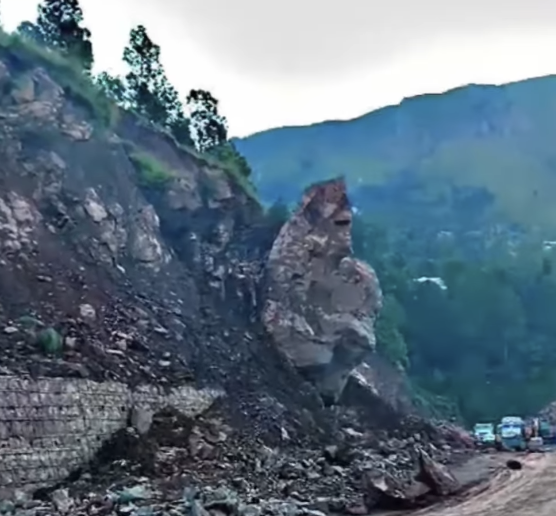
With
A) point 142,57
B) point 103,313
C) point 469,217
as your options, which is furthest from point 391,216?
point 103,313

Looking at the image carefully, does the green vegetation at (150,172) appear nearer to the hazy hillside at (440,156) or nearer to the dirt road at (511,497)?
the dirt road at (511,497)

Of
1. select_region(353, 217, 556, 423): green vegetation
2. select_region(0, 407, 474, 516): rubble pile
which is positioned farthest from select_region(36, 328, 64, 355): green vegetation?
select_region(353, 217, 556, 423): green vegetation

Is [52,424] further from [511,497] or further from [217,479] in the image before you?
[511,497]

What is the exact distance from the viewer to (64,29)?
3559 centimetres

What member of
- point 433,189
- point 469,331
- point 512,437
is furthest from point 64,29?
point 433,189

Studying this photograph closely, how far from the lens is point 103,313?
24.1m

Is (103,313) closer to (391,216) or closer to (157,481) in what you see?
(157,481)

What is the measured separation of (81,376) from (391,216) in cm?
10030

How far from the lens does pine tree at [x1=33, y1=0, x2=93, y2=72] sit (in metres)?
35.2

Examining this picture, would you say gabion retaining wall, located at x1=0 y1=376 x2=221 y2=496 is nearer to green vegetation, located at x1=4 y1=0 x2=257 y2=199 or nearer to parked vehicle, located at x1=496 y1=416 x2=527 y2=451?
green vegetation, located at x1=4 y1=0 x2=257 y2=199

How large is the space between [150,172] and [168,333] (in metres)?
7.97

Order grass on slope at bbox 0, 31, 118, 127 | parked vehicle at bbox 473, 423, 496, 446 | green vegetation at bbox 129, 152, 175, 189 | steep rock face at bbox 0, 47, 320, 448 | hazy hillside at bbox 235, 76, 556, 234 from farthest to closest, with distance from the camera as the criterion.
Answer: hazy hillside at bbox 235, 76, 556, 234
parked vehicle at bbox 473, 423, 496, 446
green vegetation at bbox 129, 152, 175, 189
grass on slope at bbox 0, 31, 118, 127
steep rock face at bbox 0, 47, 320, 448

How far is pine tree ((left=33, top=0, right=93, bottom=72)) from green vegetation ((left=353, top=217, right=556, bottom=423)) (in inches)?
1053

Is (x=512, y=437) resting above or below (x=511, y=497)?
below
